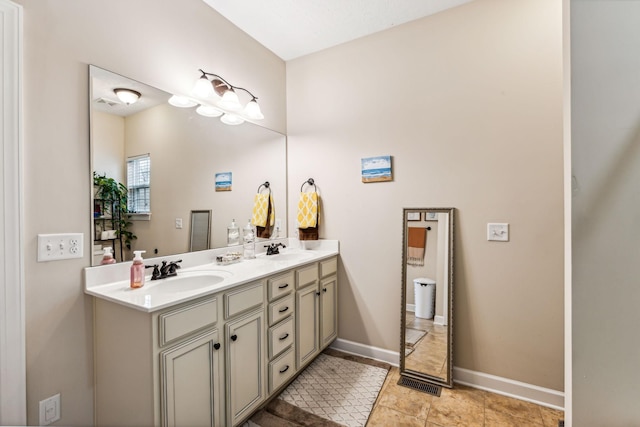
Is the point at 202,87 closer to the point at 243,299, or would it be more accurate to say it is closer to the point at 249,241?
the point at 249,241

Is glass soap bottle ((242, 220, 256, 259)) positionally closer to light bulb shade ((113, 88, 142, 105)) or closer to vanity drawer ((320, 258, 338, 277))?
vanity drawer ((320, 258, 338, 277))

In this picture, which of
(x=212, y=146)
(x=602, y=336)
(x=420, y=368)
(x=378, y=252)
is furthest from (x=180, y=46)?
(x=420, y=368)

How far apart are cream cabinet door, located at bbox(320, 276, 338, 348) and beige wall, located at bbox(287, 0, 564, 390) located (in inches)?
3.0

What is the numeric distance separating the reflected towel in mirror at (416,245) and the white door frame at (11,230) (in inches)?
88.3

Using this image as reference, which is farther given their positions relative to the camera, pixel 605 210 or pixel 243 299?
pixel 243 299

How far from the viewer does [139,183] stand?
1679mm

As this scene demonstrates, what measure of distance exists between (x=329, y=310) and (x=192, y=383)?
130cm

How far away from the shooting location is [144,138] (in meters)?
1.71

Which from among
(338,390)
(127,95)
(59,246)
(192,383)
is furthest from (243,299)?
(127,95)

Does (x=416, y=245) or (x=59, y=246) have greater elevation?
(x=59, y=246)

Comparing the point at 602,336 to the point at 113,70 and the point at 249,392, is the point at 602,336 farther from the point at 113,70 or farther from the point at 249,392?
the point at 113,70

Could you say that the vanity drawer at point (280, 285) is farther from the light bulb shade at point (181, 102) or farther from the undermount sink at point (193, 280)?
the light bulb shade at point (181, 102)

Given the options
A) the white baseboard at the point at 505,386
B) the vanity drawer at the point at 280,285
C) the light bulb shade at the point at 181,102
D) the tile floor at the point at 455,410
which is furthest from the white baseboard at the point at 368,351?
the light bulb shade at the point at 181,102

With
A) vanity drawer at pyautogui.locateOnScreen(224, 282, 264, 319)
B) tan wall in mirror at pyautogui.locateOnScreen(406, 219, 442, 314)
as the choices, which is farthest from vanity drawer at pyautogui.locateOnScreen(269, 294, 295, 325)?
tan wall in mirror at pyautogui.locateOnScreen(406, 219, 442, 314)
